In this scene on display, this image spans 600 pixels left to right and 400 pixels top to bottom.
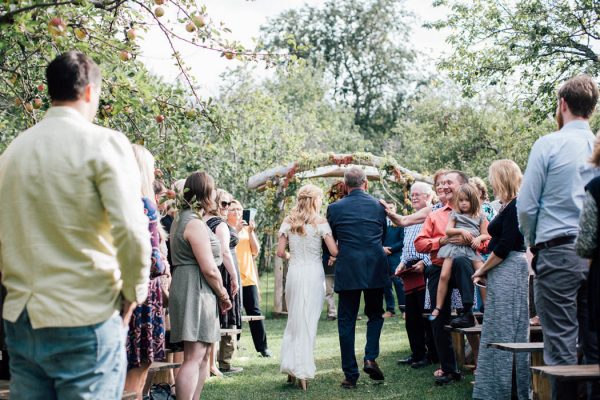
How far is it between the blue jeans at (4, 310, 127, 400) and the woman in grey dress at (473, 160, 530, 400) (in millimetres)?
4128

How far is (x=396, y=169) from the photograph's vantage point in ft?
48.0

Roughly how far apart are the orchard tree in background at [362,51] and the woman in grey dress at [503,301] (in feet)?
136

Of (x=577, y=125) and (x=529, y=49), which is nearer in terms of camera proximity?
(x=577, y=125)

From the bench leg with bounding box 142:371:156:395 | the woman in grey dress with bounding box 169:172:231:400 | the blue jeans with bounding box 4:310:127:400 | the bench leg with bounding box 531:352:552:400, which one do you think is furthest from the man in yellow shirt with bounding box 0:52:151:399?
the bench leg with bounding box 531:352:552:400

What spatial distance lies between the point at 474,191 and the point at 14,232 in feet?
17.9

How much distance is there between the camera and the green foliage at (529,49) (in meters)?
15.2

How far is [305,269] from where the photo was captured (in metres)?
8.86

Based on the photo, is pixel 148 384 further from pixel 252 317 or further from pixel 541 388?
pixel 252 317

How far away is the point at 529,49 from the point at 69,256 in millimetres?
13637

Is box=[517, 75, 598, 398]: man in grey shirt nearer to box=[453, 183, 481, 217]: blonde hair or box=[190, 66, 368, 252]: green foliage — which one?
box=[453, 183, 481, 217]: blonde hair

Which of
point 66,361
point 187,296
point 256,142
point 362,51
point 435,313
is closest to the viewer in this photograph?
point 66,361

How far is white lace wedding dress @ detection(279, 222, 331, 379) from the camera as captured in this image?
28.6ft

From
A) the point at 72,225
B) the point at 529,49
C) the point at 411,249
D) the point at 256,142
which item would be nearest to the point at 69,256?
the point at 72,225

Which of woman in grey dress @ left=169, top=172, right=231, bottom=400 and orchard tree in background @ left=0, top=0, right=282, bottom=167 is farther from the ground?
orchard tree in background @ left=0, top=0, right=282, bottom=167
